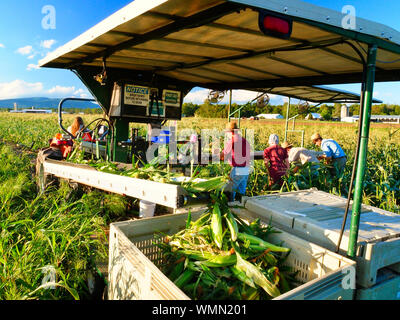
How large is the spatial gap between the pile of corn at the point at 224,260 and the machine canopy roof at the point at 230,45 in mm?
1441

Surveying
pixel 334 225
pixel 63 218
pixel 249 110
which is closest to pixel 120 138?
pixel 63 218

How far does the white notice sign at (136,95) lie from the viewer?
5.50 m

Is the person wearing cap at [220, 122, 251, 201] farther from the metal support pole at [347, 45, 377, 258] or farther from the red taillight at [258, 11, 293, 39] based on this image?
the red taillight at [258, 11, 293, 39]

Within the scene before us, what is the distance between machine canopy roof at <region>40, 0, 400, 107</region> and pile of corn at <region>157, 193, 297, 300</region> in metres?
1.44

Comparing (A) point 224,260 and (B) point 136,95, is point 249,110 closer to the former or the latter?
(B) point 136,95

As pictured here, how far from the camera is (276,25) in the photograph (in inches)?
74.4

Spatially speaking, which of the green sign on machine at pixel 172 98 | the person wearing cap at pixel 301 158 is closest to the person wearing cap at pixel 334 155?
the person wearing cap at pixel 301 158

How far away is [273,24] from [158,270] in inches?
63.2

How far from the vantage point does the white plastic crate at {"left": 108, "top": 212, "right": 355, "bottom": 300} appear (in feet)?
5.44

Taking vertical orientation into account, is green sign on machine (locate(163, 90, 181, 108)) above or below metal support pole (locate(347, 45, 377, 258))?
above

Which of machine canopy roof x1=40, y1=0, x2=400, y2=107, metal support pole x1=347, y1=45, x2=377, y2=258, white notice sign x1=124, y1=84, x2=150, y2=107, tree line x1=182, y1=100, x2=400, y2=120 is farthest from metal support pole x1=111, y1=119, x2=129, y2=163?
metal support pole x1=347, y1=45, x2=377, y2=258

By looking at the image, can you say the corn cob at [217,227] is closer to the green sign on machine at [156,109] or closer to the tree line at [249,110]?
the green sign on machine at [156,109]

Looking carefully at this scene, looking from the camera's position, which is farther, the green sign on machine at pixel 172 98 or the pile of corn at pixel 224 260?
the green sign on machine at pixel 172 98
